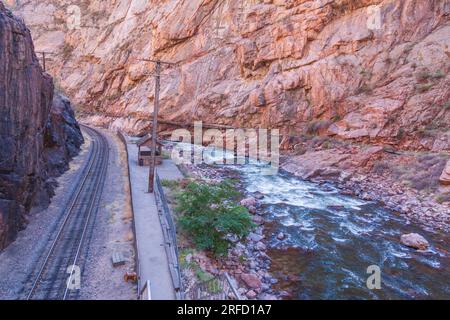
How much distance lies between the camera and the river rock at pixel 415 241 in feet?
48.6

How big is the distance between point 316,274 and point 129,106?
42141 millimetres

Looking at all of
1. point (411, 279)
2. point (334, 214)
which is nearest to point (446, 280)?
point (411, 279)

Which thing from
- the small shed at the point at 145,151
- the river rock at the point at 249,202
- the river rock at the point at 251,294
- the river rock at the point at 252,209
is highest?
the small shed at the point at 145,151

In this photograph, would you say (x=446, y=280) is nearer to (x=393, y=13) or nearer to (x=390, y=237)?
(x=390, y=237)

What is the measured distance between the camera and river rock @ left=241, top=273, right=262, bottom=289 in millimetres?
11281

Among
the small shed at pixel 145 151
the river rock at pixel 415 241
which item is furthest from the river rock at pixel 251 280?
the small shed at pixel 145 151

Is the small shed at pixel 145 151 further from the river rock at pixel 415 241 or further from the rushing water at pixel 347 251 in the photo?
the river rock at pixel 415 241

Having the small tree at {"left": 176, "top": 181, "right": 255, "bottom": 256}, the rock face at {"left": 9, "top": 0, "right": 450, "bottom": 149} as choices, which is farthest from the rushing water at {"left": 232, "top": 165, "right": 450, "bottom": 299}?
the rock face at {"left": 9, "top": 0, "right": 450, "bottom": 149}

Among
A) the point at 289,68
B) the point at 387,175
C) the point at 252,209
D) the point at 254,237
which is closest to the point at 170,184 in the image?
the point at 252,209

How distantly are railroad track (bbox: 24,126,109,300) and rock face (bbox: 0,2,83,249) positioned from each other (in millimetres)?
1597

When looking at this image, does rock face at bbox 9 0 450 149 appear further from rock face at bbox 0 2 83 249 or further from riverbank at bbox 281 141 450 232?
rock face at bbox 0 2 83 249

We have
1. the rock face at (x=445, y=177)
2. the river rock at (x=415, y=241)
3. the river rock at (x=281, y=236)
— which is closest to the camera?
the river rock at (x=415, y=241)

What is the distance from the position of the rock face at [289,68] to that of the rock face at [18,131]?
79.5 feet

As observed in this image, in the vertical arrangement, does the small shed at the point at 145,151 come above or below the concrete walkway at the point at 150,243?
above
